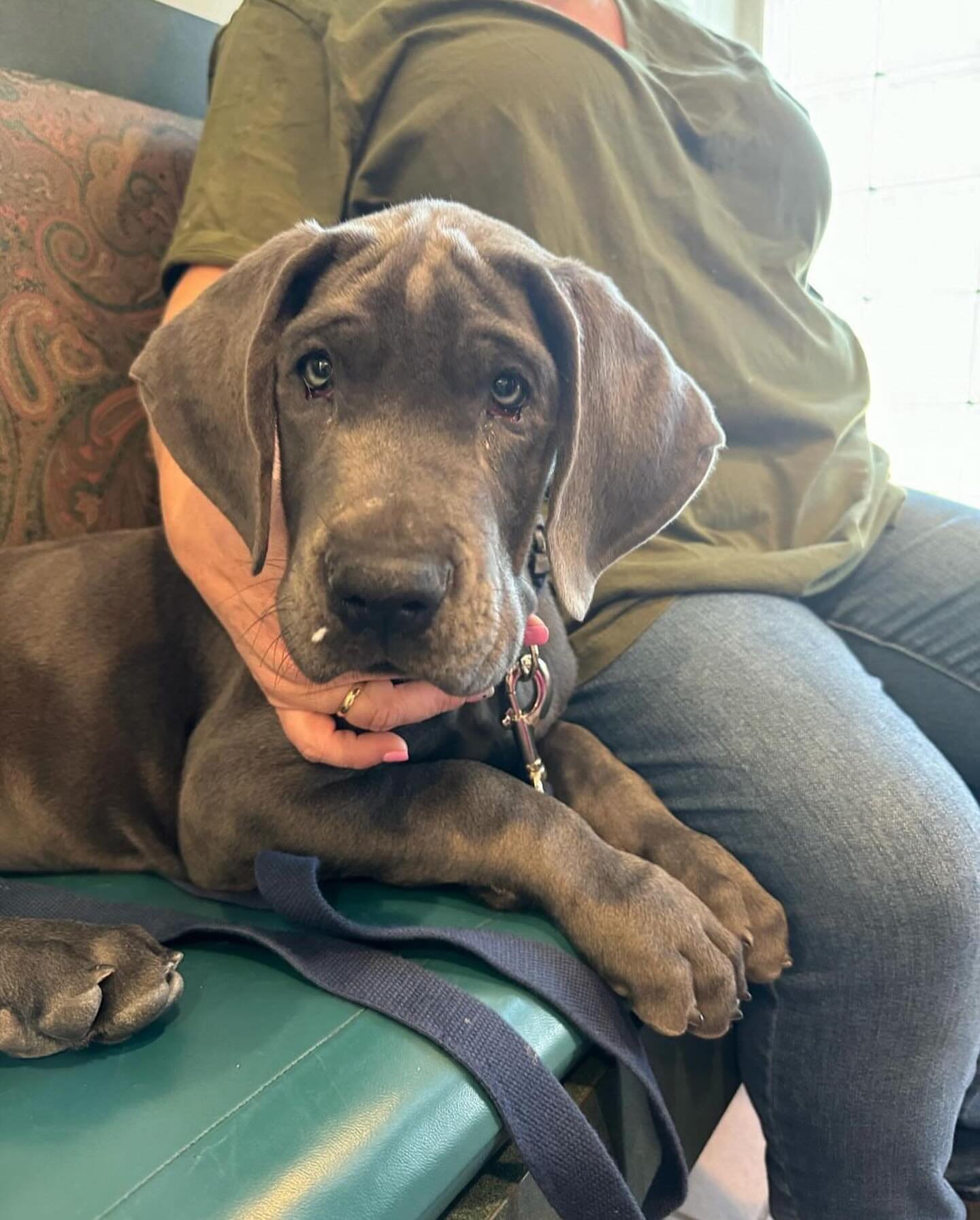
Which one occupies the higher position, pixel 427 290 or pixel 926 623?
pixel 427 290

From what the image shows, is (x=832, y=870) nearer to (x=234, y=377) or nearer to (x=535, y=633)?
(x=535, y=633)

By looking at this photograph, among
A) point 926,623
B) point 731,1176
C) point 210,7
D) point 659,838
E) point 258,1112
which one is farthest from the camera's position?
point 210,7

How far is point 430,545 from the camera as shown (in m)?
1.06

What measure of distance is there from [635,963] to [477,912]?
22cm

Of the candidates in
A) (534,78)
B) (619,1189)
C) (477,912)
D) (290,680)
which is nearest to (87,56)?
(534,78)

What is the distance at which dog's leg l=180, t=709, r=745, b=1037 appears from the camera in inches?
46.5

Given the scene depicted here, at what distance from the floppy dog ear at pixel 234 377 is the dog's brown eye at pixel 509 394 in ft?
0.96

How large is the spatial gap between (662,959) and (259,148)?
4.88ft

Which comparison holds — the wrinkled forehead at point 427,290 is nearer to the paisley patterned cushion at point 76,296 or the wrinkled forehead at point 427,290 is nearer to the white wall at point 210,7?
the paisley patterned cushion at point 76,296

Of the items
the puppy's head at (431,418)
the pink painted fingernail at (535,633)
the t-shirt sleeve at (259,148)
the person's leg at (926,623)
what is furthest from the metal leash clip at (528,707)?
the t-shirt sleeve at (259,148)

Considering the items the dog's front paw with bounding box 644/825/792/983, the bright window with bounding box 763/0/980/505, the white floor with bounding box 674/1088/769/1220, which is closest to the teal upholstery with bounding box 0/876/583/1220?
the dog's front paw with bounding box 644/825/792/983

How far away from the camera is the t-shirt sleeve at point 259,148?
1.64 m

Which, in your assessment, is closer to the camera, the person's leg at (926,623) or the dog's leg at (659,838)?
the dog's leg at (659,838)

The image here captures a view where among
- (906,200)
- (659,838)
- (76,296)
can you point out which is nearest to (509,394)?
(659,838)
